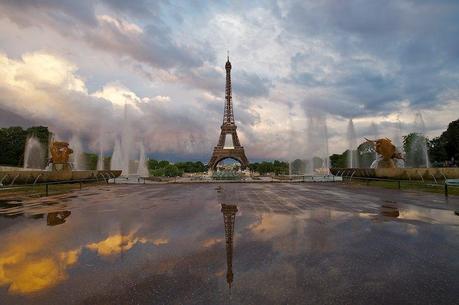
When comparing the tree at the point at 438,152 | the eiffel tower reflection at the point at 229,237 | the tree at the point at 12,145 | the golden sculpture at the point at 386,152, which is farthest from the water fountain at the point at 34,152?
the tree at the point at 438,152

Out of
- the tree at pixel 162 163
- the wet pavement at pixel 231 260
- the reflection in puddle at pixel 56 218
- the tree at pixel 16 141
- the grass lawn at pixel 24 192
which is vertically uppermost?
the tree at pixel 16 141

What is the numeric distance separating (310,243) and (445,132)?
7094 cm

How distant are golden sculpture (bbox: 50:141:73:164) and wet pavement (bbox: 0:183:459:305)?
18361 mm

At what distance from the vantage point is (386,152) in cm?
2589

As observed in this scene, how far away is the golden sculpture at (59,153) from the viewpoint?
26.1m

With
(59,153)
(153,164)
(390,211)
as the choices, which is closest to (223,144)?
(153,164)

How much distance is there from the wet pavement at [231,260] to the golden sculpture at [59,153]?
18.4 m

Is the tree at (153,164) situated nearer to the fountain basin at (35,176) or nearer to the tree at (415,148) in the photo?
the tree at (415,148)

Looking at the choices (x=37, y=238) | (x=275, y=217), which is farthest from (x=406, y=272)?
(x=37, y=238)

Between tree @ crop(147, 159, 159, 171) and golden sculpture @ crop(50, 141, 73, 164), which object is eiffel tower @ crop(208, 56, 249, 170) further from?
golden sculpture @ crop(50, 141, 73, 164)

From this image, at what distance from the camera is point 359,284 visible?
408 cm

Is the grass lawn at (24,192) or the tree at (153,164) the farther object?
the tree at (153,164)

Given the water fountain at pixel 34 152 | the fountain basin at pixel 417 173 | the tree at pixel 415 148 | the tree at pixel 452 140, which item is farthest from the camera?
the water fountain at pixel 34 152

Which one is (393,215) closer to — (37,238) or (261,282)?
(261,282)
